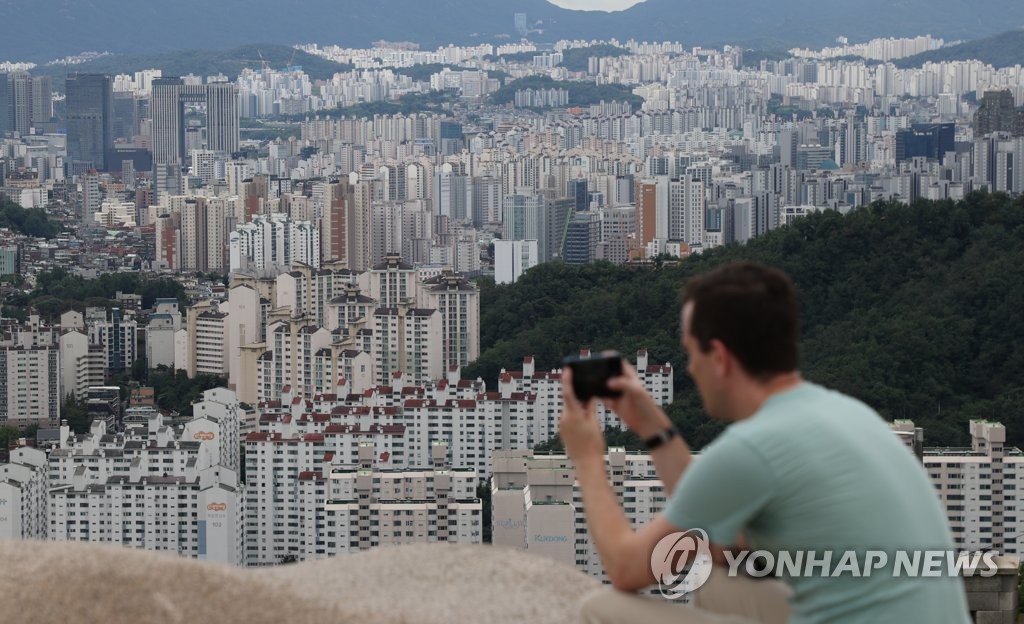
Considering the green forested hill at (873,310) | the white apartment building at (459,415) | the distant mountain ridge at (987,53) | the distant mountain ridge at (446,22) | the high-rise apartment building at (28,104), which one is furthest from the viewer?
the distant mountain ridge at (446,22)

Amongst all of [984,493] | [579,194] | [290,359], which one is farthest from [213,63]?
[984,493]

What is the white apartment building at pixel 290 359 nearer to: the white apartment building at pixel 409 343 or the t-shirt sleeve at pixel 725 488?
the white apartment building at pixel 409 343

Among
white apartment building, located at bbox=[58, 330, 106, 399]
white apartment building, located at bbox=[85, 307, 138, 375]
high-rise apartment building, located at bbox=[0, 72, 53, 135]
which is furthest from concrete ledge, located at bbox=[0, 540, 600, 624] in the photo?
high-rise apartment building, located at bbox=[0, 72, 53, 135]

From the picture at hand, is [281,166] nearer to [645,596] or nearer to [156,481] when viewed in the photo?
→ [156,481]

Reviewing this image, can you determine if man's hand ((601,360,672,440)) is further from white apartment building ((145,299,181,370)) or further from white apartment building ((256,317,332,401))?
white apartment building ((145,299,181,370))

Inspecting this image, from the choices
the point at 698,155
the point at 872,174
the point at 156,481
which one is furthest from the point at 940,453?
the point at 698,155

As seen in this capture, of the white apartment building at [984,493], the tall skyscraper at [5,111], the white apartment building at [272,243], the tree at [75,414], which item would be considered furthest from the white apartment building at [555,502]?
the tall skyscraper at [5,111]
